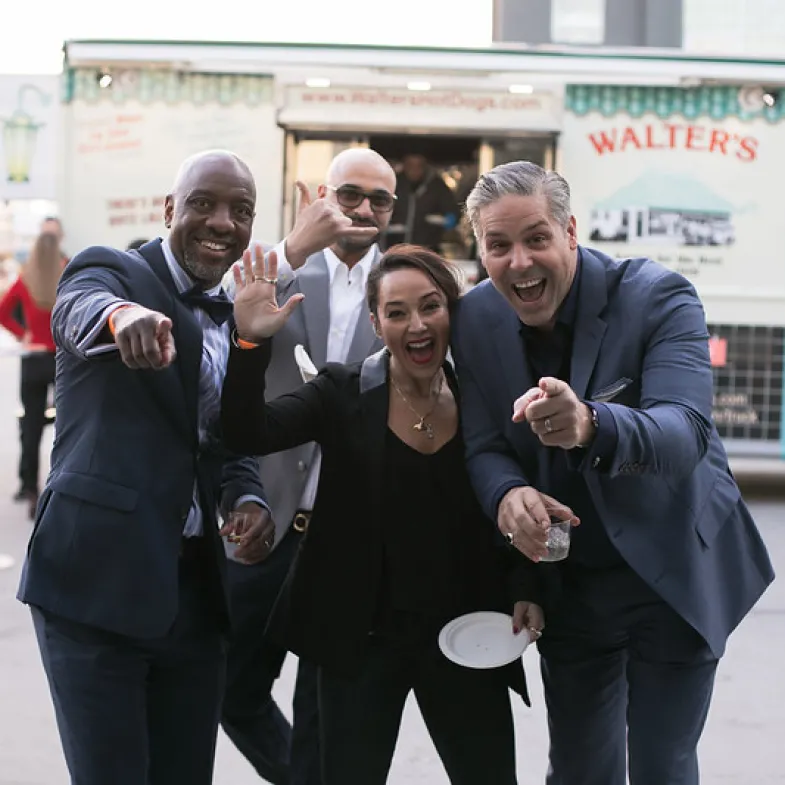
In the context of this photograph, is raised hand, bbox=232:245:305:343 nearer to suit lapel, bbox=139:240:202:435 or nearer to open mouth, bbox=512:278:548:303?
suit lapel, bbox=139:240:202:435

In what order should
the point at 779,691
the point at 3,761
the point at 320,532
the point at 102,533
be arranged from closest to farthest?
the point at 102,533
the point at 320,532
the point at 3,761
the point at 779,691

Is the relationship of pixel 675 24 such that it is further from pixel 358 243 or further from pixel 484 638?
pixel 484 638

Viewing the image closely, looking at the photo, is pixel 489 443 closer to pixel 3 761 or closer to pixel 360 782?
pixel 360 782

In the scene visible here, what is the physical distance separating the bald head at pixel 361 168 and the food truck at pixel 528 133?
15.3ft

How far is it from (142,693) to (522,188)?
52.1 inches

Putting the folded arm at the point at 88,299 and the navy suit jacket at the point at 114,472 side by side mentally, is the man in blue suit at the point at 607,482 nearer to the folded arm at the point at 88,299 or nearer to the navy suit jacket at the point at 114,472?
the navy suit jacket at the point at 114,472

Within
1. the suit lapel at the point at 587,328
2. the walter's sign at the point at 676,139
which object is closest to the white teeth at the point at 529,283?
the suit lapel at the point at 587,328

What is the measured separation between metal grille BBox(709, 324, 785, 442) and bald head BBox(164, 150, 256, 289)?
252 inches

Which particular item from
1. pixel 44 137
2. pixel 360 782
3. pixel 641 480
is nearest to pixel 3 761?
pixel 360 782

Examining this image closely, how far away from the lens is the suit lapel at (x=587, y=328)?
8.34ft

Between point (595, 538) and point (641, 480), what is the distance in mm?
180

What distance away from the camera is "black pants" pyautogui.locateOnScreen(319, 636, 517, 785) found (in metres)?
2.74

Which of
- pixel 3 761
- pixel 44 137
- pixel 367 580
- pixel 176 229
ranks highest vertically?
pixel 44 137

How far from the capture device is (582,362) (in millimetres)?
2551
